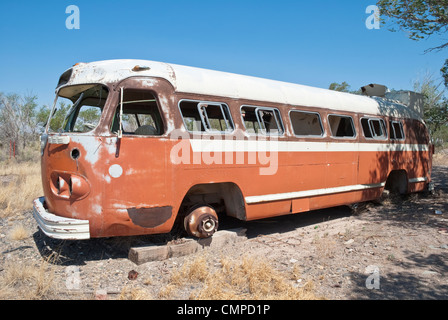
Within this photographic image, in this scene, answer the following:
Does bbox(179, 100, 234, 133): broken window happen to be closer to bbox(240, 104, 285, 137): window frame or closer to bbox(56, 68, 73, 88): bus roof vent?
bbox(240, 104, 285, 137): window frame

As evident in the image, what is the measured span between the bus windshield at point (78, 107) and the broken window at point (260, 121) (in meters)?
2.35

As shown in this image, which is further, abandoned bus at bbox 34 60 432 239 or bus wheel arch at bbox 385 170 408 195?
bus wheel arch at bbox 385 170 408 195

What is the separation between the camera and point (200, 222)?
15.8ft

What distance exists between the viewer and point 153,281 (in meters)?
4.00

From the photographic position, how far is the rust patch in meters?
4.24

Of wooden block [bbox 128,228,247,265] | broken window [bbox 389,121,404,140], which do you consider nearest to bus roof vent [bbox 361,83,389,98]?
broken window [bbox 389,121,404,140]

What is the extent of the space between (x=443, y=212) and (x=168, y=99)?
23.5 feet

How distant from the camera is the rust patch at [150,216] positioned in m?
4.24

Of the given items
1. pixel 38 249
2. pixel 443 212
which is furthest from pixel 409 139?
→ pixel 38 249

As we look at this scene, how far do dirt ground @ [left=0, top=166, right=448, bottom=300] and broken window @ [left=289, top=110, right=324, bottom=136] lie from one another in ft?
6.78

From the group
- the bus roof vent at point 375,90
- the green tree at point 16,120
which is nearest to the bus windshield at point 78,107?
the bus roof vent at point 375,90

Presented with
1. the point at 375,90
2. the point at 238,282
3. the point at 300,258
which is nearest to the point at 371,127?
the point at 375,90

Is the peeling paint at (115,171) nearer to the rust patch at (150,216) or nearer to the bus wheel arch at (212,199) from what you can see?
the rust patch at (150,216)

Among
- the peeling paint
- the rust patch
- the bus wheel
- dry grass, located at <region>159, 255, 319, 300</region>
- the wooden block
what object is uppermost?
the peeling paint
